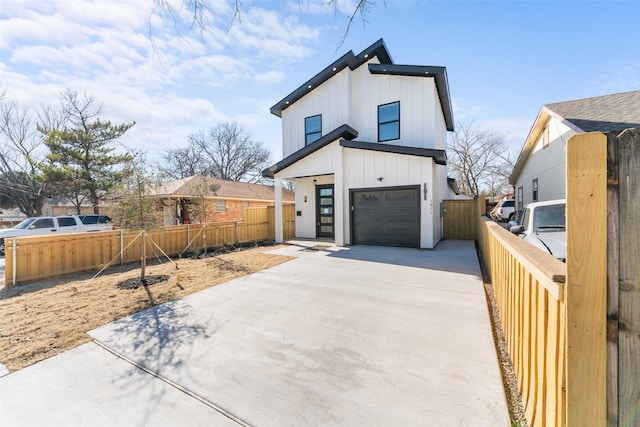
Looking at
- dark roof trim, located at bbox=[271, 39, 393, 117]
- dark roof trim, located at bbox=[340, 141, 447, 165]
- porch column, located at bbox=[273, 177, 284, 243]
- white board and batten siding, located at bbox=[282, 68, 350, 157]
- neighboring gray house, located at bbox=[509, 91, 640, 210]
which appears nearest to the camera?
neighboring gray house, located at bbox=[509, 91, 640, 210]

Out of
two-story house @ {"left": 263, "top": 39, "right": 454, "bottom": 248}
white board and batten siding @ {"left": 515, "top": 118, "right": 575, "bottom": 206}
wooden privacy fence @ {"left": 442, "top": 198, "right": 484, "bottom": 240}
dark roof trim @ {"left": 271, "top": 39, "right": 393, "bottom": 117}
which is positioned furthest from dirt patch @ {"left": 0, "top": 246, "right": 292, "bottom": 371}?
white board and batten siding @ {"left": 515, "top": 118, "right": 575, "bottom": 206}

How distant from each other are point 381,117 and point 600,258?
11.2 metres

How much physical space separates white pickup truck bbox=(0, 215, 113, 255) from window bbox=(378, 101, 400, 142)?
1217 cm

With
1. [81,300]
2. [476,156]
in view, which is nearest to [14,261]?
[81,300]

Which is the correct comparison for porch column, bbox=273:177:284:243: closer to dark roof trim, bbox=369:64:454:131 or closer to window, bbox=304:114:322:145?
window, bbox=304:114:322:145

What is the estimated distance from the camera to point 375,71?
11.1 metres

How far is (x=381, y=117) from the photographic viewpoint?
11375mm

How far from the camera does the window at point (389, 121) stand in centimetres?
1101

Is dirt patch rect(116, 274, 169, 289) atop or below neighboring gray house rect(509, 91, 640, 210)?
below

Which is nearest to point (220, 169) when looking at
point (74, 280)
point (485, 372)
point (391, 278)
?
point (74, 280)

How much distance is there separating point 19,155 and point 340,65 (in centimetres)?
2304

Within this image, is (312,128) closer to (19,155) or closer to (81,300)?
(81,300)

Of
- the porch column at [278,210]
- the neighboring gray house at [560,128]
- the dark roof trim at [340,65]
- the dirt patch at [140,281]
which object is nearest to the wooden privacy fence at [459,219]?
the neighboring gray house at [560,128]

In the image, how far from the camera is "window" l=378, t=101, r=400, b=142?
11.0 meters
